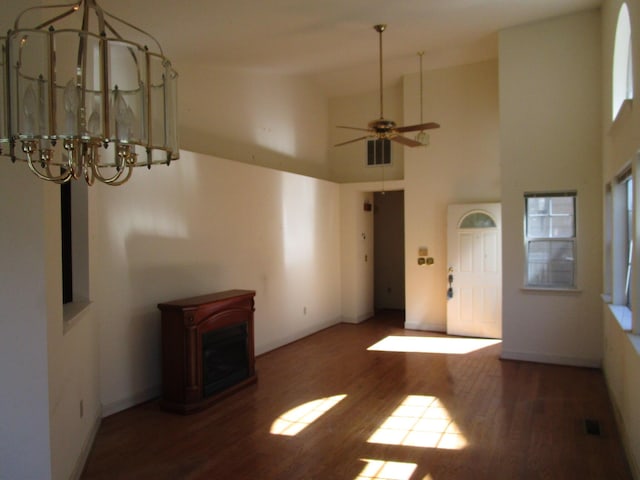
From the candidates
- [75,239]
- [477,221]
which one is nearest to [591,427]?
[477,221]

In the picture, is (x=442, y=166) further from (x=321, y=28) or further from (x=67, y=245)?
(x=67, y=245)

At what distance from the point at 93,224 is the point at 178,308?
102cm

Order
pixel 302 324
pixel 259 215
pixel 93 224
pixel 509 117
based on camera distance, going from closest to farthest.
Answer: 1. pixel 93 224
2. pixel 509 117
3. pixel 259 215
4. pixel 302 324

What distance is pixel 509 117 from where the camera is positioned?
571 cm

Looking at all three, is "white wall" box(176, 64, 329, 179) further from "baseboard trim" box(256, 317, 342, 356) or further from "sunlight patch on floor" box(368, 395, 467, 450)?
"sunlight patch on floor" box(368, 395, 467, 450)

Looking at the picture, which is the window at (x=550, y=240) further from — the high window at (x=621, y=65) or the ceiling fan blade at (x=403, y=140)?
the ceiling fan blade at (x=403, y=140)

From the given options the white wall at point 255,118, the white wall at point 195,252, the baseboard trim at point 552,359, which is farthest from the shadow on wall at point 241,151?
the baseboard trim at point 552,359

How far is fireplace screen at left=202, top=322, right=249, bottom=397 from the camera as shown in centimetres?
437

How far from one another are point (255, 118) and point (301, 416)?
4.12 m

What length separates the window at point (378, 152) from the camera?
819 centimetres

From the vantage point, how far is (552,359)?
219 inches

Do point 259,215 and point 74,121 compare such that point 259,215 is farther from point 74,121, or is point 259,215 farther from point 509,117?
point 74,121

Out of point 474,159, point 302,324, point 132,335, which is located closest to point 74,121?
point 132,335

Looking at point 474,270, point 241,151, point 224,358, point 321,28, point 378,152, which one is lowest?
point 224,358
